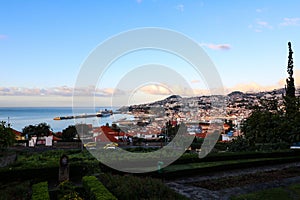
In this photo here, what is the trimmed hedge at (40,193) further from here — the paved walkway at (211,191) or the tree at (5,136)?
the tree at (5,136)

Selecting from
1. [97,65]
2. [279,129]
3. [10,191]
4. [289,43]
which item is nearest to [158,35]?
[97,65]

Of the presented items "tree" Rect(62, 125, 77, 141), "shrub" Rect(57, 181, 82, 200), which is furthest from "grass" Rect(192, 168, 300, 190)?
"tree" Rect(62, 125, 77, 141)

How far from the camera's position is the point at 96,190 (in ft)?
23.8

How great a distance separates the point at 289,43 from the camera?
34.9m

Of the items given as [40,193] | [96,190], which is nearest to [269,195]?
[96,190]

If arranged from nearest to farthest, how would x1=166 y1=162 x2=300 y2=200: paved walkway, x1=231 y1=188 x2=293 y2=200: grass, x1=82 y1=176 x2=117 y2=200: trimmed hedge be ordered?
1. x1=82 y1=176 x2=117 y2=200: trimmed hedge
2. x1=231 y1=188 x2=293 y2=200: grass
3. x1=166 y1=162 x2=300 y2=200: paved walkway

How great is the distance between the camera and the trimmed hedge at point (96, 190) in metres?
6.52

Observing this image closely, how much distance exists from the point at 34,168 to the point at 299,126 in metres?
20.0

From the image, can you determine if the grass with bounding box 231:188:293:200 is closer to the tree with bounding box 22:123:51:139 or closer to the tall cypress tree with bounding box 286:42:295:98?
the tall cypress tree with bounding box 286:42:295:98

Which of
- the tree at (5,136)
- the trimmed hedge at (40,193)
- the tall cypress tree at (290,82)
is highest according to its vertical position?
the tall cypress tree at (290,82)

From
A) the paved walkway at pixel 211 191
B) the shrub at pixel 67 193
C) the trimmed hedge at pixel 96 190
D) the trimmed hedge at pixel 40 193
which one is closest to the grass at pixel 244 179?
the paved walkway at pixel 211 191

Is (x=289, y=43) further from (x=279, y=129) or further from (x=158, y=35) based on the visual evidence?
(x=158, y=35)

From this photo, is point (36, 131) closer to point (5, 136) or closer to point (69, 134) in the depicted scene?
point (69, 134)

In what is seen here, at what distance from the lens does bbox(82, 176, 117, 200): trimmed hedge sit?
652 centimetres
